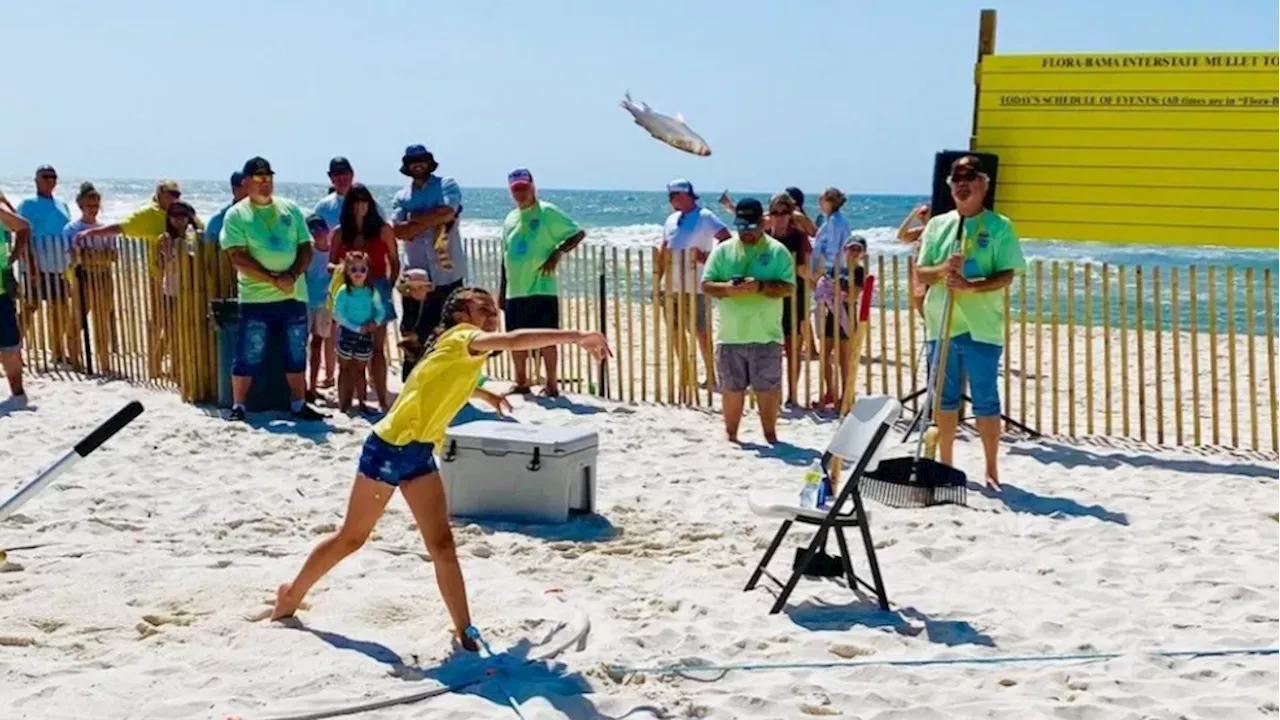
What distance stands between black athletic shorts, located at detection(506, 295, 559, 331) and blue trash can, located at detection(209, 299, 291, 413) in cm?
183

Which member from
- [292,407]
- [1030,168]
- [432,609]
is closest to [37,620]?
[432,609]

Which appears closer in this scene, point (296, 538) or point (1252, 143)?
point (296, 538)

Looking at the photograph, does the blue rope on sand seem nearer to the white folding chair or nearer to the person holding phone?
the white folding chair

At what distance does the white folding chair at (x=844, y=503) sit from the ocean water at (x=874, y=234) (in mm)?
4153

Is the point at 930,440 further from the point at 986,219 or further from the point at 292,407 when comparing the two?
the point at 292,407

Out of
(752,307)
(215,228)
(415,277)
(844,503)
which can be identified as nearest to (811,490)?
(844,503)

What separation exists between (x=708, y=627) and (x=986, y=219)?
3.43 metres

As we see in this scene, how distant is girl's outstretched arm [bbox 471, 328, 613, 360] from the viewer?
475cm

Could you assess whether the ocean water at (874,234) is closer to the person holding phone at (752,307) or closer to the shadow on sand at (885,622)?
the person holding phone at (752,307)

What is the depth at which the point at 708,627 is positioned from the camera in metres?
5.71

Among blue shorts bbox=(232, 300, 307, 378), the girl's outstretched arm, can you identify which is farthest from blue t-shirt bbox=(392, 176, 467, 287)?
the girl's outstretched arm

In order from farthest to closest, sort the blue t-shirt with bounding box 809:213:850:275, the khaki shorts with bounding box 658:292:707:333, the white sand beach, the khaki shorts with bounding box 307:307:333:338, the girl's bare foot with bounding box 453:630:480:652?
the blue t-shirt with bounding box 809:213:850:275 < the khaki shorts with bounding box 307:307:333:338 < the khaki shorts with bounding box 658:292:707:333 < the girl's bare foot with bounding box 453:630:480:652 < the white sand beach

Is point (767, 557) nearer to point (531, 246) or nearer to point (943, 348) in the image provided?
point (943, 348)

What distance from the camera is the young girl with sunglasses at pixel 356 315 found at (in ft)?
32.9
